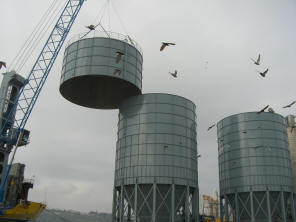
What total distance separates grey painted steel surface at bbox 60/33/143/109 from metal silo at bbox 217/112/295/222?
21.0 metres

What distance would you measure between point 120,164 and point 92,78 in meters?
14.4

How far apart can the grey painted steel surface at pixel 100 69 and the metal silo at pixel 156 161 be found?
348 centimetres

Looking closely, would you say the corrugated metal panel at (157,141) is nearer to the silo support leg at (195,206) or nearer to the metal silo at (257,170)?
the silo support leg at (195,206)

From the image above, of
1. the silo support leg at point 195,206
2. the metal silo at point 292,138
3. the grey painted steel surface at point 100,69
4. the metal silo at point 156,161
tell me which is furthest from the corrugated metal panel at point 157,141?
the metal silo at point 292,138

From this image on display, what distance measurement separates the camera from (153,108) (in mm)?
51750

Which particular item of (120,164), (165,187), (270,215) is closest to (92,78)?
(120,164)

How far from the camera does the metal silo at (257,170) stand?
55.6 metres

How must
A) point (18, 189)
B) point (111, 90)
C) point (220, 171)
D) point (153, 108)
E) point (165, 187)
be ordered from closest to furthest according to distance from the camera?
point (165, 187), point (153, 108), point (111, 90), point (220, 171), point (18, 189)

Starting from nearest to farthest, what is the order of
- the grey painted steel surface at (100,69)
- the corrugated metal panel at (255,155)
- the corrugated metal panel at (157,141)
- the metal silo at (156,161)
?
the metal silo at (156,161) → the corrugated metal panel at (157,141) → the grey painted steel surface at (100,69) → the corrugated metal panel at (255,155)

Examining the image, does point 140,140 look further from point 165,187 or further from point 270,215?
point 270,215

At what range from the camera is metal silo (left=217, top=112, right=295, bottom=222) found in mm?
55625

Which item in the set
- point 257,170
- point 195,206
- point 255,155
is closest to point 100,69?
point 195,206

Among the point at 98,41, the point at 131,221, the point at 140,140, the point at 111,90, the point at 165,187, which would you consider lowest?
the point at 131,221

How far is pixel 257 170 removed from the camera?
57562 millimetres
